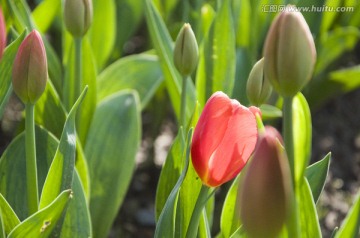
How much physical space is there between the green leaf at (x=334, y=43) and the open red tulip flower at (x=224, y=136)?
1019 mm

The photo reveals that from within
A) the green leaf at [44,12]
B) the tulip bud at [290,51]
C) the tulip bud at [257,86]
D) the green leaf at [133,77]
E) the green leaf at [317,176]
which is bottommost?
the green leaf at [133,77]

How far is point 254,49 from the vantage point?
164 cm

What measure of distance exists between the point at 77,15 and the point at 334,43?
2.80 feet

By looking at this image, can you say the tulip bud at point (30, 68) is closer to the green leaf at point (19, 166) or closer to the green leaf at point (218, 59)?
the green leaf at point (19, 166)

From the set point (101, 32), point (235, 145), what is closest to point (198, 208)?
point (235, 145)

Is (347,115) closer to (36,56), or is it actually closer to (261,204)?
(36,56)

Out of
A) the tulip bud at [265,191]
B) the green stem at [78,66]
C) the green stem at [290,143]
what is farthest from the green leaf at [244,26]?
the tulip bud at [265,191]

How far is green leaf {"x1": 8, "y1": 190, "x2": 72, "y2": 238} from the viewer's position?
0.90 metres

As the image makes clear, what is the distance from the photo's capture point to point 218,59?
1.36 meters

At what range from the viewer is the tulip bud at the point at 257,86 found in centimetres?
104

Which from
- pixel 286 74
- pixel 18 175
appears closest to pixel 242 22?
pixel 18 175

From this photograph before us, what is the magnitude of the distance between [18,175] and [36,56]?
0.32 m

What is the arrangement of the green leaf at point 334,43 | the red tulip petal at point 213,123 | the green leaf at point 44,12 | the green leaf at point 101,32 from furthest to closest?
the green leaf at point 334,43
the green leaf at point 101,32
the green leaf at point 44,12
the red tulip petal at point 213,123

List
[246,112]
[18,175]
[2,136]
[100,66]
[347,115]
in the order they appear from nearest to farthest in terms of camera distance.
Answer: [246,112] < [18,175] < [100,66] < [2,136] < [347,115]
